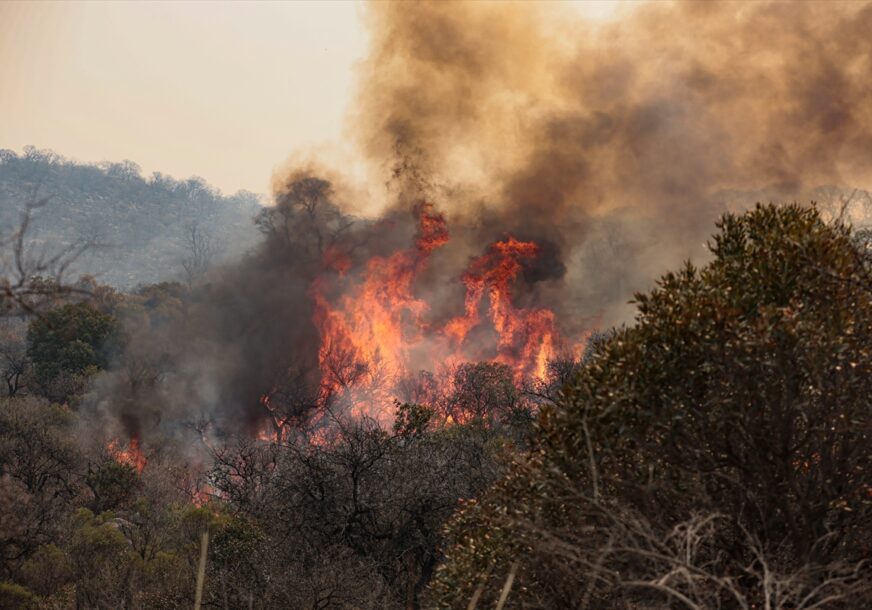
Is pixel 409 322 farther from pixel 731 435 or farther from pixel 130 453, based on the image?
pixel 731 435

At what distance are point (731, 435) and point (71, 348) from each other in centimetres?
6352

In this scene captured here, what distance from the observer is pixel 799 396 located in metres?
9.91

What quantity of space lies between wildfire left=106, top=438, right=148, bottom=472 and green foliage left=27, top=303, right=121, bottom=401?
1176cm

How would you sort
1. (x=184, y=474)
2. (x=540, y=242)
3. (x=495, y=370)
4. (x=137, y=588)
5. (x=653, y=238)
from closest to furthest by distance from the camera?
1. (x=137, y=588)
2. (x=184, y=474)
3. (x=495, y=370)
4. (x=540, y=242)
5. (x=653, y=238)

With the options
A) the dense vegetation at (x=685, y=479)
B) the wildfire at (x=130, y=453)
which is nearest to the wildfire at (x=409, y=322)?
the wildfire at (x=130, y=453)

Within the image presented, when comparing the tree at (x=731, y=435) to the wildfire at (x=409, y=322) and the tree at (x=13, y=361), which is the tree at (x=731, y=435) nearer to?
the wildfire at (x=409, y=322)

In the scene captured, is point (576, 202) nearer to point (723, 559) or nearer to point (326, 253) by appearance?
point (326, 253)

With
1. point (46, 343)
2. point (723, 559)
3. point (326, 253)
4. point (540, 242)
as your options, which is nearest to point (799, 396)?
point (723, 559)

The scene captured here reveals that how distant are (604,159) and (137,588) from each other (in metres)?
53.6

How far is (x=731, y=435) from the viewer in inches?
412

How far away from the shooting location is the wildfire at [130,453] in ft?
156

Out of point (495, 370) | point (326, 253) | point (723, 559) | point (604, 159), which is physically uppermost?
point (604, 159)

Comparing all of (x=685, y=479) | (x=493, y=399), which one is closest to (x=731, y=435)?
(x=685, y=479)

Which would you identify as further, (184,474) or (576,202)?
(576,202)
